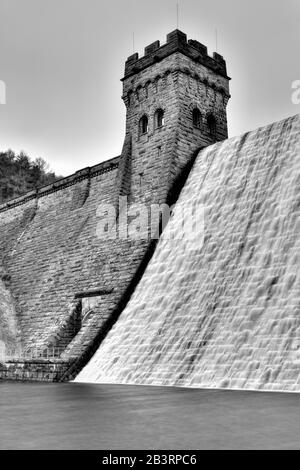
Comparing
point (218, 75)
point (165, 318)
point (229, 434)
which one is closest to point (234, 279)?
point (165, 318)

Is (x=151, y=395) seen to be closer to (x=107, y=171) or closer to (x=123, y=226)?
(x=123, y=226)

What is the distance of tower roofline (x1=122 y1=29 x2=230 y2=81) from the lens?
2114 centimetres

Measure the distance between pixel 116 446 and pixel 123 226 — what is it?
1556cm

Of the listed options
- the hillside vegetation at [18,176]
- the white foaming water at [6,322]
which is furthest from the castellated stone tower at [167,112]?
the hillside vegetation at [18,176]

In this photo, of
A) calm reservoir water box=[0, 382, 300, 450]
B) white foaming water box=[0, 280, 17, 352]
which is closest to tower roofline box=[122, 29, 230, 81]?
white foaming water box=[0, 280, 17, 352]

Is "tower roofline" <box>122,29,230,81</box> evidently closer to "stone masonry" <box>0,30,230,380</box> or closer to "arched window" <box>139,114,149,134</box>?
"stone masonry" <box>0,30,230,380</box>

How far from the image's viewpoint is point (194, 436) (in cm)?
521

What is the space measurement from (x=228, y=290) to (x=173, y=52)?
11.7 meters

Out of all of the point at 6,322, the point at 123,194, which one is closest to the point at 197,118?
the point at 123,194

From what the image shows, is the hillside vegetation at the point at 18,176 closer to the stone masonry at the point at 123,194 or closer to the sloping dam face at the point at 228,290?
the stone masonry at the point at 123,194

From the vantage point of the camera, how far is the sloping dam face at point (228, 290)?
459 inches

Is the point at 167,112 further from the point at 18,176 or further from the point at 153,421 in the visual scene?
the point at 18,176

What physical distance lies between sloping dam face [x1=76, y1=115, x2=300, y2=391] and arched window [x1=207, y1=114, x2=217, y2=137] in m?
2.99

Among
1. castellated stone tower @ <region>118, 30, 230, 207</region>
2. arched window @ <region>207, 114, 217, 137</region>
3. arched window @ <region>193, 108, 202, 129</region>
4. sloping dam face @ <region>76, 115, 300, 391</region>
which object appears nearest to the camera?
sloping dam face @ <region>76, 115, 300, 391</region>
